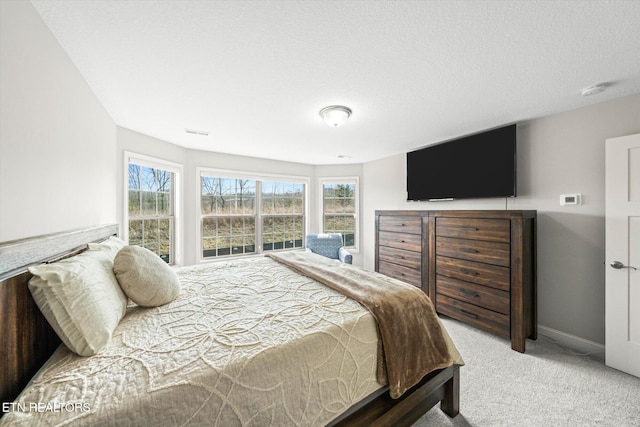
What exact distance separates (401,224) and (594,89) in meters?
2.18

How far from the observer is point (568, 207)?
238cm

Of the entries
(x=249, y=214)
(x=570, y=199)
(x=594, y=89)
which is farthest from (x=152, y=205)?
(x=570, y=199)

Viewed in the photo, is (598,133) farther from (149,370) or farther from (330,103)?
(149,370)

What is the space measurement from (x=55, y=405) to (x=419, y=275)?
3288 mm

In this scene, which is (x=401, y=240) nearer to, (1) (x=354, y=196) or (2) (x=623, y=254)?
(1) (x=354, y=196)

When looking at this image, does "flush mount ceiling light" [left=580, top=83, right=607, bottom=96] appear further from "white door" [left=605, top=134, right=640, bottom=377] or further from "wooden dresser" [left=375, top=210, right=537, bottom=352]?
"wooden dresser" [left=375, top=210, right=537, bottom=352]

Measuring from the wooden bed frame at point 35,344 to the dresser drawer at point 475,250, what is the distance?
1.43 metres

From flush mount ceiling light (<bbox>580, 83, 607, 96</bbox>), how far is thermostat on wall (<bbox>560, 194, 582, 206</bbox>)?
37.5 inches

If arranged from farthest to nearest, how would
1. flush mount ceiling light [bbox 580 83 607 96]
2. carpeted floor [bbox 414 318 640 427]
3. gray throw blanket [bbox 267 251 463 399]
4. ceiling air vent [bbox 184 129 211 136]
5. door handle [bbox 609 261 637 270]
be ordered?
1. ceiling air vent [bbox 184 129 211 136]
2. door handle [bbox 609 261 637 270]
3. flush mount ceiling light [bbox 580 83 607 96]
4. carpeted floor [bbox 414 318 640 427]
5. gray throw blanket [bbox 267 251 463 399]

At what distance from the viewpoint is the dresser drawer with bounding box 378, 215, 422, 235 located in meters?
3.18

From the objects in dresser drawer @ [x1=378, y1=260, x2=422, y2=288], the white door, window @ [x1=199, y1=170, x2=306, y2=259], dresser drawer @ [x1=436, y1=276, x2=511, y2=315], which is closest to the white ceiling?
the white door

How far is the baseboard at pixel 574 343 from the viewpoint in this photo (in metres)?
2.20

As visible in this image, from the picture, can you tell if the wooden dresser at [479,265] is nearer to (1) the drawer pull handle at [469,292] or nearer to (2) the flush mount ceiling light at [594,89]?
(1) the drawer pull handle at [469,292]

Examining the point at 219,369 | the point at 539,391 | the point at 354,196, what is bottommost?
the point at 539,391
